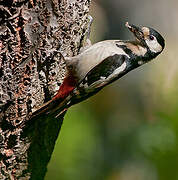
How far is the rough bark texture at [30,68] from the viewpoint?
2709mm

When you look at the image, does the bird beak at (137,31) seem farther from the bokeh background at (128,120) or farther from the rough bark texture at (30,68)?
the bokeh background at (128,120)

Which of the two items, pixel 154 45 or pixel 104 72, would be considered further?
pixel 154 45

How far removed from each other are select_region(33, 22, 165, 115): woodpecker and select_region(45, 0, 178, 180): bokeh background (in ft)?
4.03

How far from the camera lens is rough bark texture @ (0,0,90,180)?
2.71 metres

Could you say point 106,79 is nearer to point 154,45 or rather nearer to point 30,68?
point 154,45

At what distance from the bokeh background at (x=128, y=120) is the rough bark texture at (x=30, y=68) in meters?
1.87

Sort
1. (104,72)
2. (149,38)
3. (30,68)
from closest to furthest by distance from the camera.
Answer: (30,68), (104,72), (149,38)

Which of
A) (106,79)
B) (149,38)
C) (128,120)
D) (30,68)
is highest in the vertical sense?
(30,68)

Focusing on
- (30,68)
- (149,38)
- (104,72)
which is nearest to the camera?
(30,68)

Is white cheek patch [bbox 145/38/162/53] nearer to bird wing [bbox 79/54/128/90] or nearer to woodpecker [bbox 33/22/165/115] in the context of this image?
woodpecker [bbox 33/22/165/115]

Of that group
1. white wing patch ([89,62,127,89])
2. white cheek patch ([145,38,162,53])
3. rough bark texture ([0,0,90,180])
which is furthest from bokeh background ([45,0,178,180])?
rough bark texture ([0,0,90,180])

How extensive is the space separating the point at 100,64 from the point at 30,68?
2.84 ft

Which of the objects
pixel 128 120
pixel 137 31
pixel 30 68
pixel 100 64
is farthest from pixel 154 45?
pixel 128 120

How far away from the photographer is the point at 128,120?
5.92m
